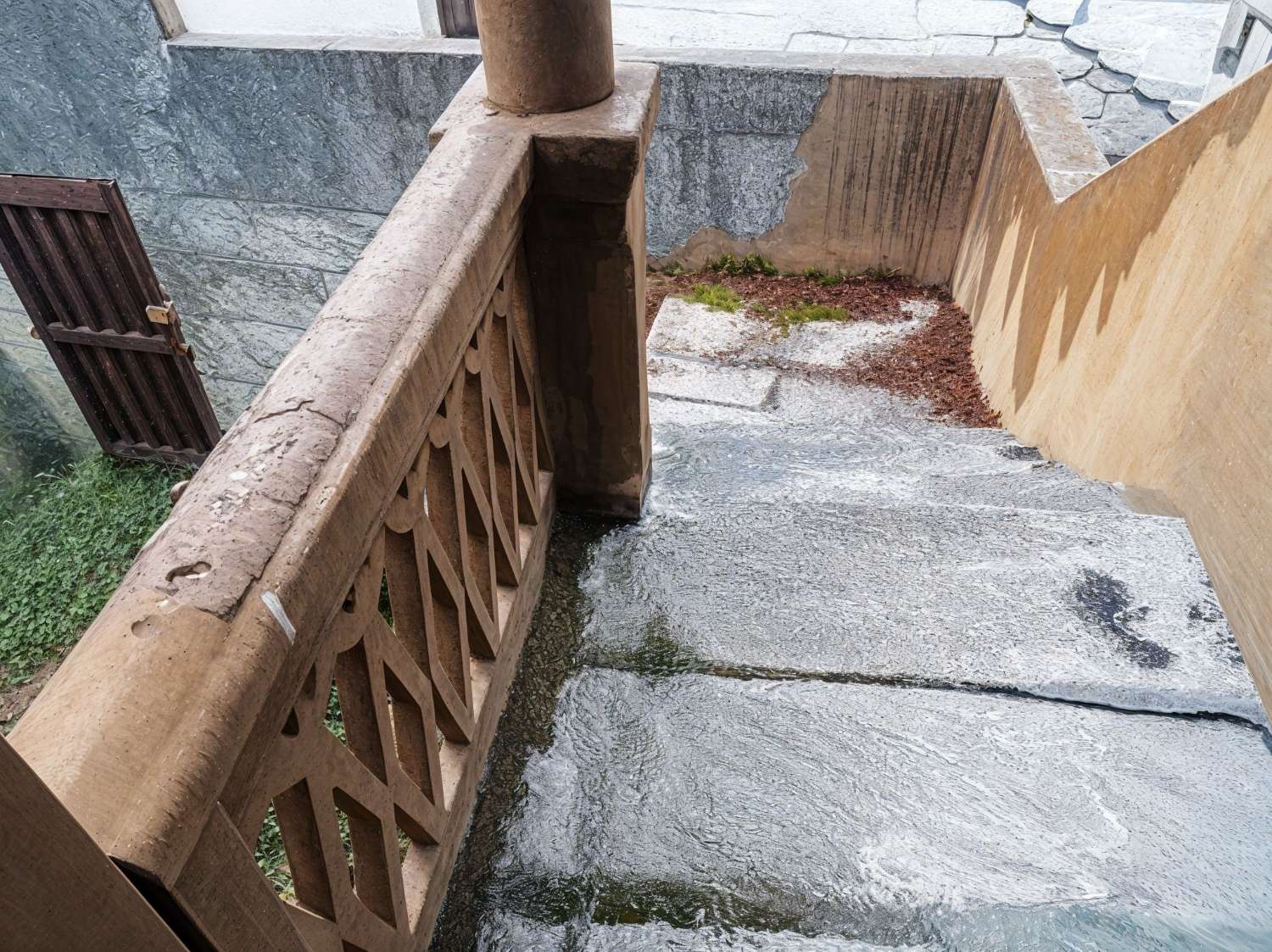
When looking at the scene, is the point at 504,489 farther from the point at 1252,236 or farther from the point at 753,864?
the point at 1252,236

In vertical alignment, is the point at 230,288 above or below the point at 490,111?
below

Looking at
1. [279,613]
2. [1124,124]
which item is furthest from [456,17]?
[279,613]

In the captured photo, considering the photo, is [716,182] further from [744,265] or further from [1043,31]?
[1043,31]

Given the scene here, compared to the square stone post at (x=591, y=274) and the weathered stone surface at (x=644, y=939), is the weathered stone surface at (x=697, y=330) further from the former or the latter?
the weathered stone surface at (x=644, y=939)

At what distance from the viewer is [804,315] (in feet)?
18.7

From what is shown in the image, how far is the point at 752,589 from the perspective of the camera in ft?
7.45

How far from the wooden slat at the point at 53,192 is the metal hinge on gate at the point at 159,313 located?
2.27 feet

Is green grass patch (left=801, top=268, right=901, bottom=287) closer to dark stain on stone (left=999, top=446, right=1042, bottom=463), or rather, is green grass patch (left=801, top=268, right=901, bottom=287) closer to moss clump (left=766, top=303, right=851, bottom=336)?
moss clump (left=766, top=303, right=851, bottom=336)

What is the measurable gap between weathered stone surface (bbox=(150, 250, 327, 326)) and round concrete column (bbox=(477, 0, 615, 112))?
550cm

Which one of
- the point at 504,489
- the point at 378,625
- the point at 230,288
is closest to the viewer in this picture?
the point at 378,625

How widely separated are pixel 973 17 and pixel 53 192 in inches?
265

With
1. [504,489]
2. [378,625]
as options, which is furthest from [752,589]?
[378,625]

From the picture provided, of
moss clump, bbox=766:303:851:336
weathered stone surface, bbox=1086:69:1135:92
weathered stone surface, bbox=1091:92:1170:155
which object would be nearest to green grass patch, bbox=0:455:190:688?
moss clump, bbox=766:303:851:336

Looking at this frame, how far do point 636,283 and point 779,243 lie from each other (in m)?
3.99
